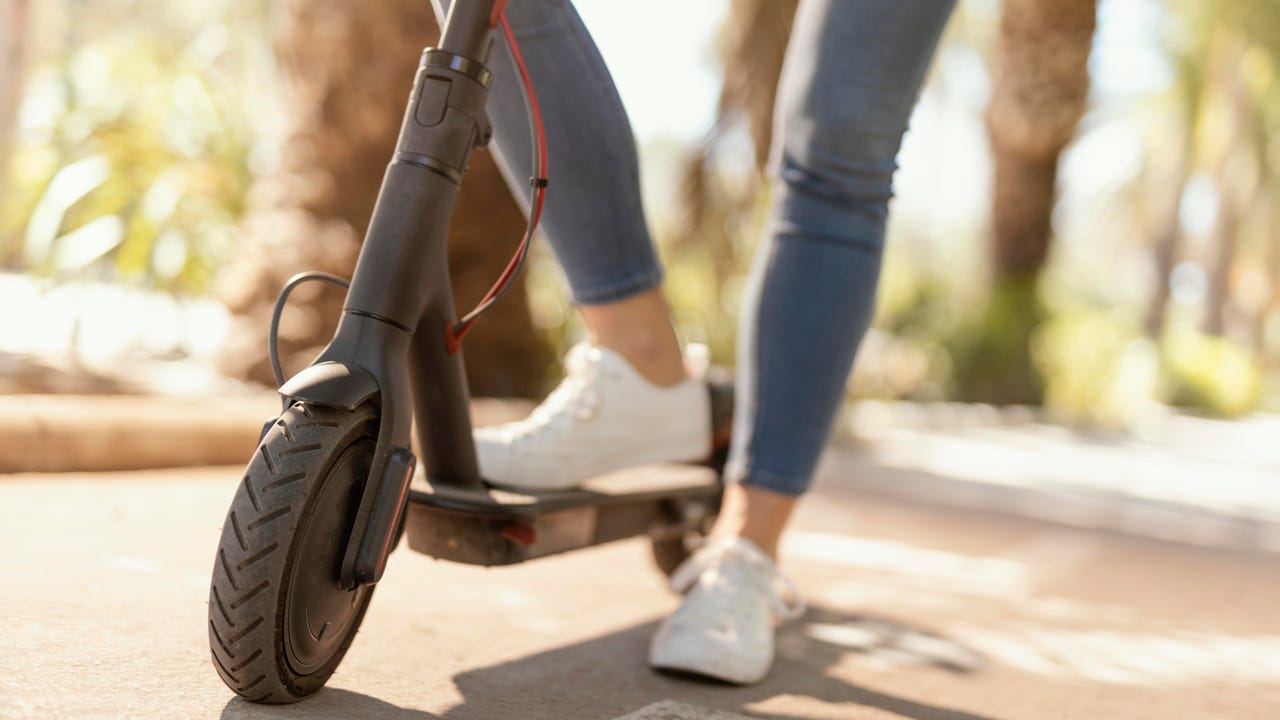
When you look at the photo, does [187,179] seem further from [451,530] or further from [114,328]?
[451,530]

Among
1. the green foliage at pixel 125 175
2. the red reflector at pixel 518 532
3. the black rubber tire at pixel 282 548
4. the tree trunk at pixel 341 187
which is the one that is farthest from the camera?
the green foliage at pixel 125 175

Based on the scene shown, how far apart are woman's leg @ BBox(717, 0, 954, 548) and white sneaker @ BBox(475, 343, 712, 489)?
0.12m

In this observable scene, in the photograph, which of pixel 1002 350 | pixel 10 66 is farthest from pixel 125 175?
pixel 1002 350

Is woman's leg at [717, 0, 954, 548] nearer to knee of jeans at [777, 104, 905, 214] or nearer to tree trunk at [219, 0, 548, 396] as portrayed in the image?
knee of jeans at [777, 104, 905, 214]

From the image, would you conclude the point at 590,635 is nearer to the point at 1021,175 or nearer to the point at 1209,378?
the point at 1021,175

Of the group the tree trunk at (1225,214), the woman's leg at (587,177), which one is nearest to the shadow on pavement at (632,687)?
the woman's leg at (587,177)

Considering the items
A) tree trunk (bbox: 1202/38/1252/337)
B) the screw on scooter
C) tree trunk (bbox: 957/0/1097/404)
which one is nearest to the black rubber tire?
the screw on scooter

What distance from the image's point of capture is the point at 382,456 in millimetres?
1292

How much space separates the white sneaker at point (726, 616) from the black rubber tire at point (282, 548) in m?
0.59

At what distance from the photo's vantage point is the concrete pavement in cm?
140

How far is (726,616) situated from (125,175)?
474 cm

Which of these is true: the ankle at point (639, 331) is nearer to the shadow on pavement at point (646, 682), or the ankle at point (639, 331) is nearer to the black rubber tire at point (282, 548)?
the shadow on pavement at point (646, 682)

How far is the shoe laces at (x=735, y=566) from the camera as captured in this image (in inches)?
72.1

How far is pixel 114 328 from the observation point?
19.8ft
